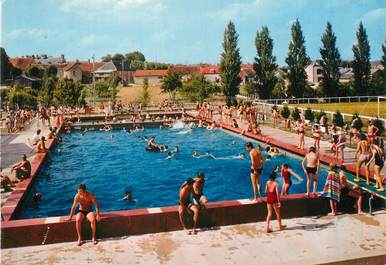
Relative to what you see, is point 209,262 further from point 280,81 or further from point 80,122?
point 280,81

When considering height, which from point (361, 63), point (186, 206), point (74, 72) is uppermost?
point (74, 72)

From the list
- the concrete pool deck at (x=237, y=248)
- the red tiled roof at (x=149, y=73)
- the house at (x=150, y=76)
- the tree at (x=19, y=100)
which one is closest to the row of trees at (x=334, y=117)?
the concrete pool deck at (x=237, y=248)

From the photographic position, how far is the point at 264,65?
176 ft

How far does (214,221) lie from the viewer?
33.2ft

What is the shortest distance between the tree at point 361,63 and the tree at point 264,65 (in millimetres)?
10557

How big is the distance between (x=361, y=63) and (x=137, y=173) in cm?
4333

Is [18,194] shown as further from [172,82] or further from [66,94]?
[172,82]

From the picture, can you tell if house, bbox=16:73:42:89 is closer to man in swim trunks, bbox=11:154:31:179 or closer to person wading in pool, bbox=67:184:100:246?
man in swim trunks, bbox=11:154:31:179

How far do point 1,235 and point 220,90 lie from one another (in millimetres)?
47595

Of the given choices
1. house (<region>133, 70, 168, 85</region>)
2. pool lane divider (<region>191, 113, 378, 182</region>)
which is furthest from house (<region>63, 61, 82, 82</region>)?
pool lane divider (<region>191, 113, 378, 182</region>)

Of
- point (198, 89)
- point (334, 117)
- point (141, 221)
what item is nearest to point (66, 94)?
point (198, 89)

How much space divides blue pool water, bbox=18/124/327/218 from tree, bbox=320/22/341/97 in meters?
27.6

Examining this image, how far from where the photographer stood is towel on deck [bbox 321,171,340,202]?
1072cm

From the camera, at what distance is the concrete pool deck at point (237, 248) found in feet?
26.8
